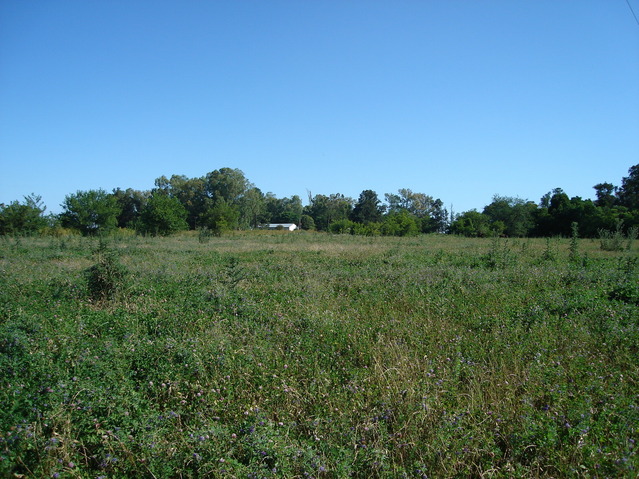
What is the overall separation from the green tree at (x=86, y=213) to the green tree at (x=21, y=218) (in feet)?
15.4

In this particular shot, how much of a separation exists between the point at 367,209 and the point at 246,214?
25.6 meters

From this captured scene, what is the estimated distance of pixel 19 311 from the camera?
5.76 metres

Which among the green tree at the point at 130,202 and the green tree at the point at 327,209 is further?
the green tree at the point at 327,209

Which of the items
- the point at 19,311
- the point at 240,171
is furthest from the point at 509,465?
the point at 240,171

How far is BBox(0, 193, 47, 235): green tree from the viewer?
31.8m

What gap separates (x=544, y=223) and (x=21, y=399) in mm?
53083

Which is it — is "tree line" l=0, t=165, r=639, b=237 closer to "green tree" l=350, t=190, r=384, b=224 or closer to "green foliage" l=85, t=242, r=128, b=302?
"green tree" l=350, t=190, r=384, b=224

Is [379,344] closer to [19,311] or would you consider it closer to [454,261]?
[19,311]

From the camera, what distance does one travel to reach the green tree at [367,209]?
75.4 meters

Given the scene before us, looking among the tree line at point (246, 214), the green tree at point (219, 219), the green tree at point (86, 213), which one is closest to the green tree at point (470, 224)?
the tree line at point (246, 214)

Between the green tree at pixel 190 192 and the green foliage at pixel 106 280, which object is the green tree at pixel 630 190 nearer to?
the green foliage at pixel 106 280

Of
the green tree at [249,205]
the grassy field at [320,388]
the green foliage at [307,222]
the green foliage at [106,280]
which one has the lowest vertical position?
the grassy field at [320,388]

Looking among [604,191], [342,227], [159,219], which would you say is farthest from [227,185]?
[604,191]

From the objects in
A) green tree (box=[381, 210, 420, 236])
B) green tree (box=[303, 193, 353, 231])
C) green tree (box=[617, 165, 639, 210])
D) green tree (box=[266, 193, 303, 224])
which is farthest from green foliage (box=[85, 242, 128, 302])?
green tree (box=[266, 193, 303, 224])
